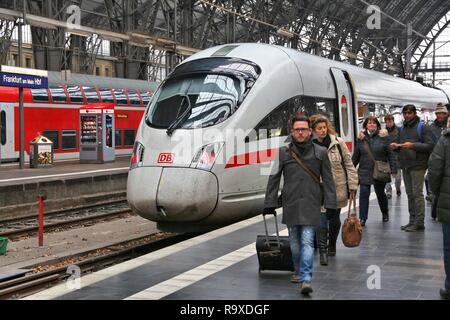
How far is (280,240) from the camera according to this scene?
702cm

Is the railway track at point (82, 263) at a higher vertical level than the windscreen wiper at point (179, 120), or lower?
lower

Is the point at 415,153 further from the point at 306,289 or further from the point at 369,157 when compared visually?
the point at 306,289

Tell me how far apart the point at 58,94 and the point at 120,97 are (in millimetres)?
4572

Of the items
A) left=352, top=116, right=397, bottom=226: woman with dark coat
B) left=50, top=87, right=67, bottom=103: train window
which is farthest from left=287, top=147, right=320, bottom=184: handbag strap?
left=50, top=87, right=67, bottom=103: train window

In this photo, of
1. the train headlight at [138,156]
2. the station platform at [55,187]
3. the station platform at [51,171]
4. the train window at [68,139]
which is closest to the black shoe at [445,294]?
the train headlight at [138,156]

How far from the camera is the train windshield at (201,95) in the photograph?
33.8 feet

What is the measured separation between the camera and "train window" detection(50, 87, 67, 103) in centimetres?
2420

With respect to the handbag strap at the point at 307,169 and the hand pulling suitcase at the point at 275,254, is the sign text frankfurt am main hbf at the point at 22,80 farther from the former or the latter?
the handbag strap at the point at 307,169

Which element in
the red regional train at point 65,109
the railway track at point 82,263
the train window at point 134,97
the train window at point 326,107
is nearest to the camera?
the railway track at point 82,263

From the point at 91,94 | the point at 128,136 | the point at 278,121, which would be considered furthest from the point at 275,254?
the point at 128,136

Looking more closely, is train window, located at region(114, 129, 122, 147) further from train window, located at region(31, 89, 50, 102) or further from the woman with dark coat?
the woman with dark coat

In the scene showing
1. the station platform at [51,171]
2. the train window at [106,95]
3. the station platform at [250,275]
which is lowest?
the station platform at [250,275]

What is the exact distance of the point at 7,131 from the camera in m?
22.4
